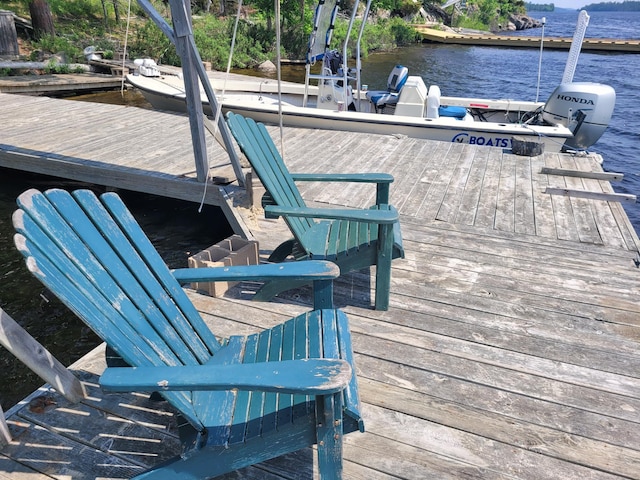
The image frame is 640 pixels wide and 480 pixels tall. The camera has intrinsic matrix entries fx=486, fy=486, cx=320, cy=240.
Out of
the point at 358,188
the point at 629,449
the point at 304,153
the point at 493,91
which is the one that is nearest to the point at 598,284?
the point at 629,449

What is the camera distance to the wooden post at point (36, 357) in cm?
170

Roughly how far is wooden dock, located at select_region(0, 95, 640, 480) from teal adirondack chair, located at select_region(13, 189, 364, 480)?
359 millimetres

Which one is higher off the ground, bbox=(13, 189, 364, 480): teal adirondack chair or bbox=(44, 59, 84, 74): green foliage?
bbox=(44, 59, 84, 74): green foliage

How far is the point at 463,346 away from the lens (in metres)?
2.56

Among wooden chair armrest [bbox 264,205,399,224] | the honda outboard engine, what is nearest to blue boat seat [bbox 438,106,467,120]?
the honda outboard engine

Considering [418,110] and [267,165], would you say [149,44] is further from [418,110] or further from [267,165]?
[267,165]

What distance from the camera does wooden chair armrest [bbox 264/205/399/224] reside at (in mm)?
2588

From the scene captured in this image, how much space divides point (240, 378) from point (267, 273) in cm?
67

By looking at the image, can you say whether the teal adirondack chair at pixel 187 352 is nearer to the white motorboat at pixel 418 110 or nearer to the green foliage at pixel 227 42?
the white motorboat at pixel 418 110

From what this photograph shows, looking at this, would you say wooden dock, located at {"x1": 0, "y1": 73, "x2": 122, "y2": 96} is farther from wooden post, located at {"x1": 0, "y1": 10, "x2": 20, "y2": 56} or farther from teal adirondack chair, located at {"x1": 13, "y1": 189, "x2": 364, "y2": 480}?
teal adirondack chair, located at {"x1": 13, "y1": 189, "x2": 364, "y2": 480}

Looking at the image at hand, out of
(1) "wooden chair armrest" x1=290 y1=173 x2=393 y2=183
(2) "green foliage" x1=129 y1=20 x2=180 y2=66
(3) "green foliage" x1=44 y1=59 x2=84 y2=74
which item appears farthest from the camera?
(2) "green foliage" x1=129 y1=20 x2=180 y2=66

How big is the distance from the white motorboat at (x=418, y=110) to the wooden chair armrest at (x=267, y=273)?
5.28m

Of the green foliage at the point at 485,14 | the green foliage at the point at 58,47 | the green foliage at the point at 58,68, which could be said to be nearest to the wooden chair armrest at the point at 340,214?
the green foliage at the point at 58,68

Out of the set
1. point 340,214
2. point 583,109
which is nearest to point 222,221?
point 340,214
